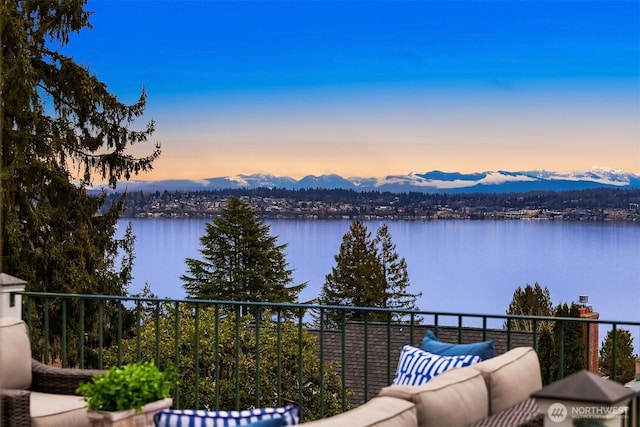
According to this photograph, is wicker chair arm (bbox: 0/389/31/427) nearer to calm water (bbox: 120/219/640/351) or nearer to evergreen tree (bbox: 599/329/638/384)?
calm water (bbox: 120/219/640/351)

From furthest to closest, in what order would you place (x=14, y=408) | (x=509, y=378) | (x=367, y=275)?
(x=367, y=275)
(x=14, y=408)
(x=509, y=378)

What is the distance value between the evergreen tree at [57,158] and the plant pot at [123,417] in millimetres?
13506

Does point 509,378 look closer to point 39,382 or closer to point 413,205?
point 39,382

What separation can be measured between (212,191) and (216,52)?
14717 millimetres

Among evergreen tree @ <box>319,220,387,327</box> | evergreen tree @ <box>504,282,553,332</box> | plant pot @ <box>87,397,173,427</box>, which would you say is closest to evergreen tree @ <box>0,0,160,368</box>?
plant pot @ <box>87,397,173,427</box>

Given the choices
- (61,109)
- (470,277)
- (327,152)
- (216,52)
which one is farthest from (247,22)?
(61,109)

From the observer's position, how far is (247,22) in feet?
171

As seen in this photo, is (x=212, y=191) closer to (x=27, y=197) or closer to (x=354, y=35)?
(x=27, y=197)

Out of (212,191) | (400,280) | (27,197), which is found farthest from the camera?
(400,280)

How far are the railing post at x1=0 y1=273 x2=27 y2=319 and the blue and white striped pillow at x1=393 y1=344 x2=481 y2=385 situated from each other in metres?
2.91

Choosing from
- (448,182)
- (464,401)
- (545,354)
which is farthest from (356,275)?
(464,401)

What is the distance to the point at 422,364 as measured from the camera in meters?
3.53

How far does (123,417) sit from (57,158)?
1535 cm

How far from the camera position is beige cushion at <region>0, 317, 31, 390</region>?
447cm
